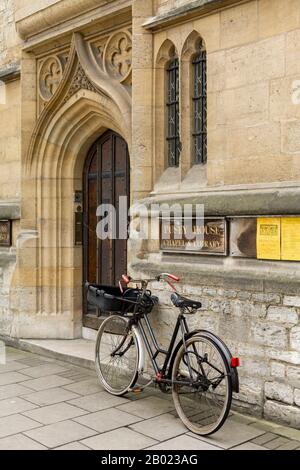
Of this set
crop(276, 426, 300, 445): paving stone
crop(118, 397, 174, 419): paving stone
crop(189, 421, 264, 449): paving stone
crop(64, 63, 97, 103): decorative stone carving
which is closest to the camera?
crop(189, 421, 264, 449): paving stone

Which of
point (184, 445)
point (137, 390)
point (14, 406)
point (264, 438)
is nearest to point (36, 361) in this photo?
point (14, 406)

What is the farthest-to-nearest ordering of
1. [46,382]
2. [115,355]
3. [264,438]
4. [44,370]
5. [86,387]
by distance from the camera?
[44,370], [46,382], [86,387], [115,355], [264,438]

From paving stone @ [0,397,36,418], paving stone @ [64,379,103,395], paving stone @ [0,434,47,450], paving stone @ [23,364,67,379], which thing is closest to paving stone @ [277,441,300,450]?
paving stone @ [0,434,47,450]

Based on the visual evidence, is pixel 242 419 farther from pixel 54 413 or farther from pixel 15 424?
pixel 15 424

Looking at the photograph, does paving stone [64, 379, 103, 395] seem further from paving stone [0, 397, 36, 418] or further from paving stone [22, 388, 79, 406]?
paving stone [0, 397, 36, 418]

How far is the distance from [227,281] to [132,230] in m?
1.40

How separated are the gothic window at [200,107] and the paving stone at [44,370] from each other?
2.58 m

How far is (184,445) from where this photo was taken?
12.9ft

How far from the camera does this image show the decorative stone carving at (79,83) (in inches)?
266

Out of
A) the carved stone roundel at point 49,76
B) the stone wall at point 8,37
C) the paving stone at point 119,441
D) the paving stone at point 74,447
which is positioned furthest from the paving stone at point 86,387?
the stone wall at point 8,37

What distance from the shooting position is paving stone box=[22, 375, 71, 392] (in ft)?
17.9

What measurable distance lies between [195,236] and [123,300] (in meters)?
0.85

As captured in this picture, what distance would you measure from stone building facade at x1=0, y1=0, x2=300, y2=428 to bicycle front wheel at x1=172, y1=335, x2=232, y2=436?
1.37 feet
